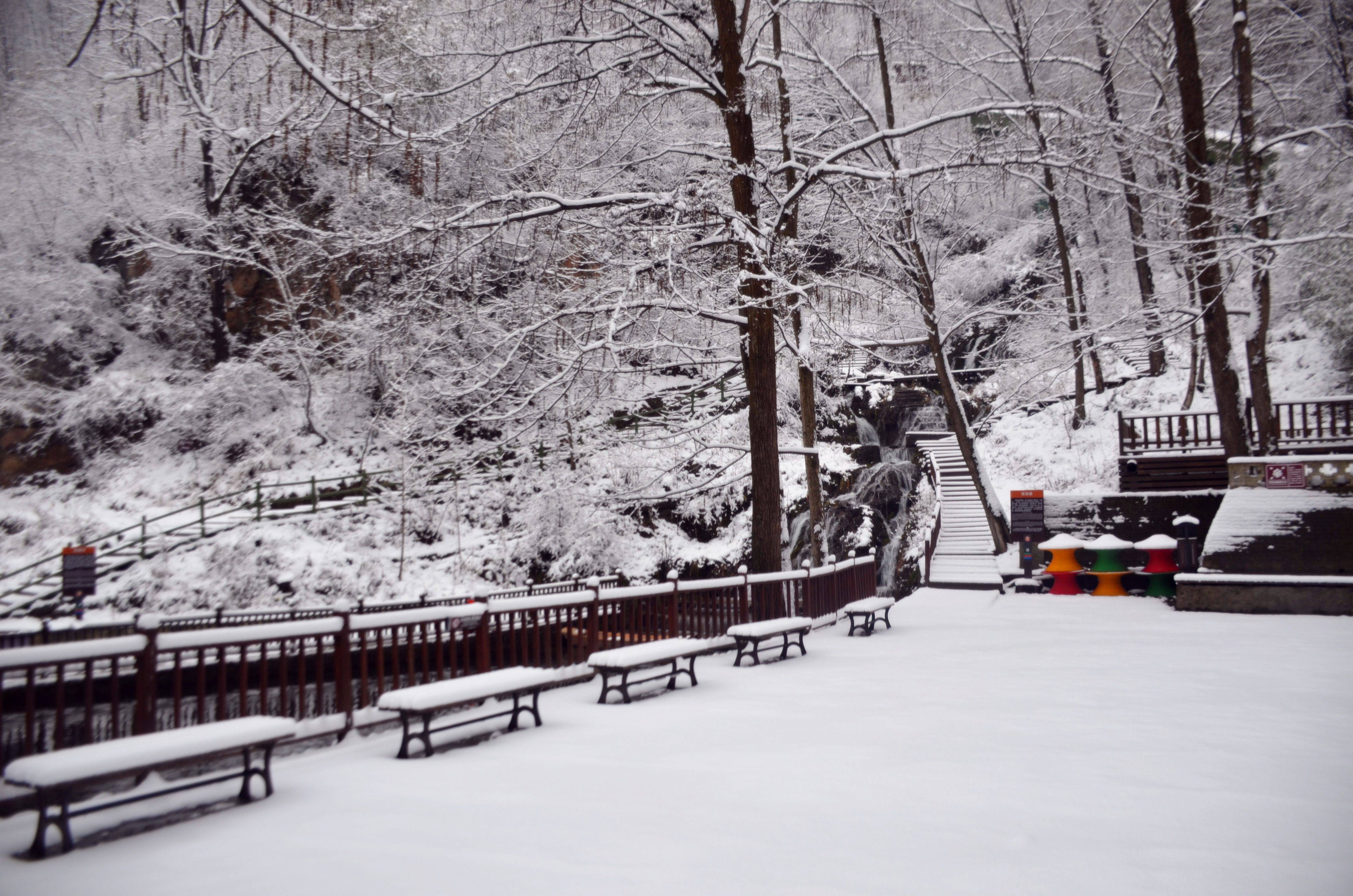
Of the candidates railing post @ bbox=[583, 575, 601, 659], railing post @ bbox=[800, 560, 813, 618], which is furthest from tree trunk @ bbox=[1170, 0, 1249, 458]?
railing post @ bbox=[583, 575, 601, 659]

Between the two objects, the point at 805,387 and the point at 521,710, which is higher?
the point at 805,387

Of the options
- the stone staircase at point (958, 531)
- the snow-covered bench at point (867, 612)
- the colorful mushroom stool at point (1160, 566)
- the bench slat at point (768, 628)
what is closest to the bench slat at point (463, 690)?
the bench slat at point (768, 628)

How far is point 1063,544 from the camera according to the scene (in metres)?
17.3

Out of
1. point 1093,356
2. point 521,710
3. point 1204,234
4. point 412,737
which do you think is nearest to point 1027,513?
point 1204,234

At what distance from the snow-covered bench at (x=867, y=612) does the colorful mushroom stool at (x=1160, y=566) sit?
684 cm

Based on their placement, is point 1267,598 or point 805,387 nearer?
point 1267,598

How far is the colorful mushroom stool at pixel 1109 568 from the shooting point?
1669cm

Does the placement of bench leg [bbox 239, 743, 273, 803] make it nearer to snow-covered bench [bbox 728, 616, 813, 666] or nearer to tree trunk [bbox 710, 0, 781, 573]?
snow-covered bench [bbox 728, 616, 813, 666]

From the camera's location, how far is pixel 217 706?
642cm

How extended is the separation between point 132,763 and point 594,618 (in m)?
4.79

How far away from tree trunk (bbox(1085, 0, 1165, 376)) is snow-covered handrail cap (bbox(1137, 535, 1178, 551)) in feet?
13.4

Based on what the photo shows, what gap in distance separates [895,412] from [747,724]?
2552 centimetres

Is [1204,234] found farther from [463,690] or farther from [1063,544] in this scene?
[463,690]

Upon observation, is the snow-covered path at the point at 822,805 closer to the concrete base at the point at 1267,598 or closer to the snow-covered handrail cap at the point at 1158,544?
the concrete base at the point at 1267,598
